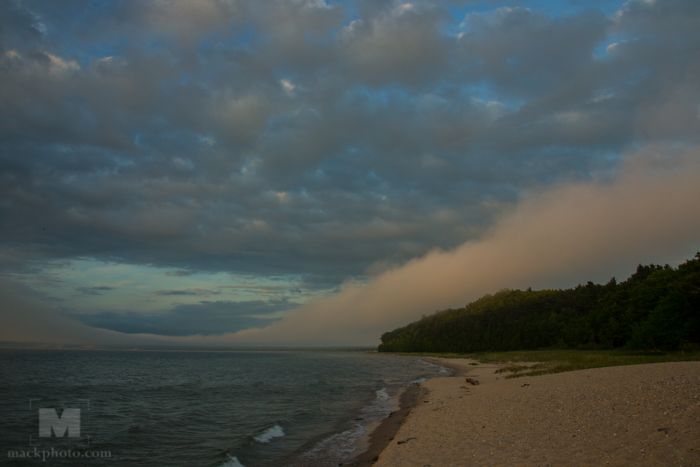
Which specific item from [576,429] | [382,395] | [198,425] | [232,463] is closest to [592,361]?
[382,395]

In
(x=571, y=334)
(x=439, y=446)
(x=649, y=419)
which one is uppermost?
(x=649, y=419)

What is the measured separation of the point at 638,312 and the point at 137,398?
7056 centimetres

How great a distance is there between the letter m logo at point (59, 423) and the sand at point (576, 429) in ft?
66.9

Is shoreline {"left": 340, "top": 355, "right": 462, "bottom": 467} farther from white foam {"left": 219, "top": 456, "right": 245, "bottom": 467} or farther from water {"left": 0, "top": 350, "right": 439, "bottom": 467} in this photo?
white foam {"left": 219, "top": 456, "right": 245, "bottom": 467}

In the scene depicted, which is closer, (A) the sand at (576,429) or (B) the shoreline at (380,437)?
(A) the sand at (576,429)

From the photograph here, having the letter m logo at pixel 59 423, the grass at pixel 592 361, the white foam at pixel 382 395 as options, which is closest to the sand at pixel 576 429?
the grass at pixel 592 361

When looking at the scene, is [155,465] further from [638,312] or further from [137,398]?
[638,312]

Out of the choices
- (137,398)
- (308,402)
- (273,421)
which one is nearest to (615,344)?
(308,402)

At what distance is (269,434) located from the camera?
74.2ft

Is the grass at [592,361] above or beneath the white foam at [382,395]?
above

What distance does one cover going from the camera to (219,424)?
26.0 metres

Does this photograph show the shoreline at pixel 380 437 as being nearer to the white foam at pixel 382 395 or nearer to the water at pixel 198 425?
the water at pixel 198 425

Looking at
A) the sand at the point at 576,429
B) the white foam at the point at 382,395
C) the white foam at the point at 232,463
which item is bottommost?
the white foam at the point at 382,395

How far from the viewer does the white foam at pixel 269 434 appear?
21.3 meters
